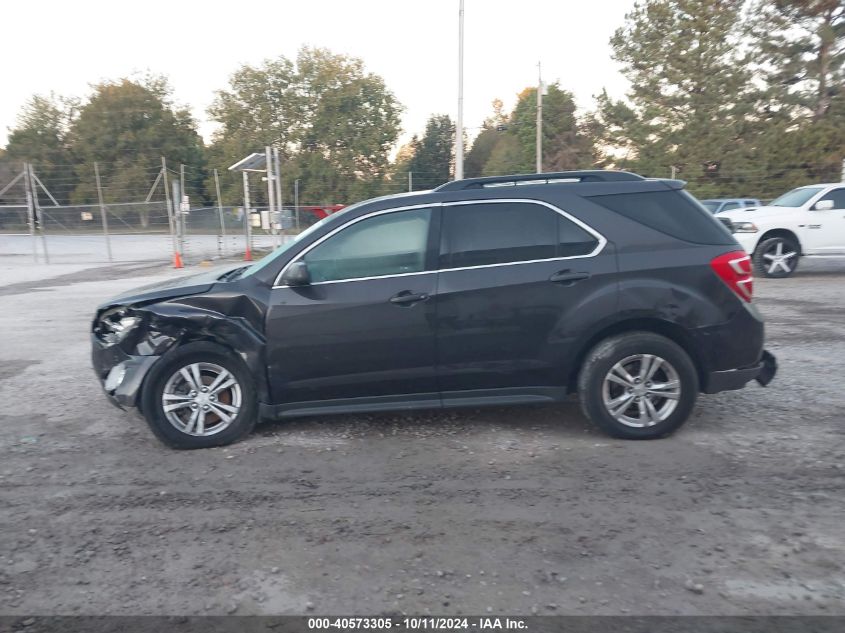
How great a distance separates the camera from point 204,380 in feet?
16.8

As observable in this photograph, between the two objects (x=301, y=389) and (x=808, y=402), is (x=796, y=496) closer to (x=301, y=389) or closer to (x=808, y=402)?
(x=808, y=402)

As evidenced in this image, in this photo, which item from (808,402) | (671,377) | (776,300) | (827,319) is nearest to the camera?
(671,377)

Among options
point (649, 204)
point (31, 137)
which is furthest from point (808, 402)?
point (31, 137)

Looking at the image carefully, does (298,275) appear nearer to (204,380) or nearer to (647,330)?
(204,380)

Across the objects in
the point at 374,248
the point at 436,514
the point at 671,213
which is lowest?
the point at 436,514

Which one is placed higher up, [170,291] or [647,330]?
[170,291]

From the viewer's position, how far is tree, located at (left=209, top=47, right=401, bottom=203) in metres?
47.1

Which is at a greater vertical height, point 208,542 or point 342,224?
point 342,224

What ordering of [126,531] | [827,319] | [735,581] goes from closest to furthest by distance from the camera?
[735,581]
[126,531]
[827,319]

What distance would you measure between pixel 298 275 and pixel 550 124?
4503cm

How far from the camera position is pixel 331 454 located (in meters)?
4.98

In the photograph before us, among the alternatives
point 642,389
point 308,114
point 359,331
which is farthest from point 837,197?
point 308,114

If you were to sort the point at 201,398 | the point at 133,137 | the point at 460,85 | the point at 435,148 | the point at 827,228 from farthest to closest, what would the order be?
1. the point at 133,137
2. the point at 435,148
3. the point at 460,85
4. the point at 827,228
5. the point at 201,398

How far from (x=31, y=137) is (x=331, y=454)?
5804 cm
